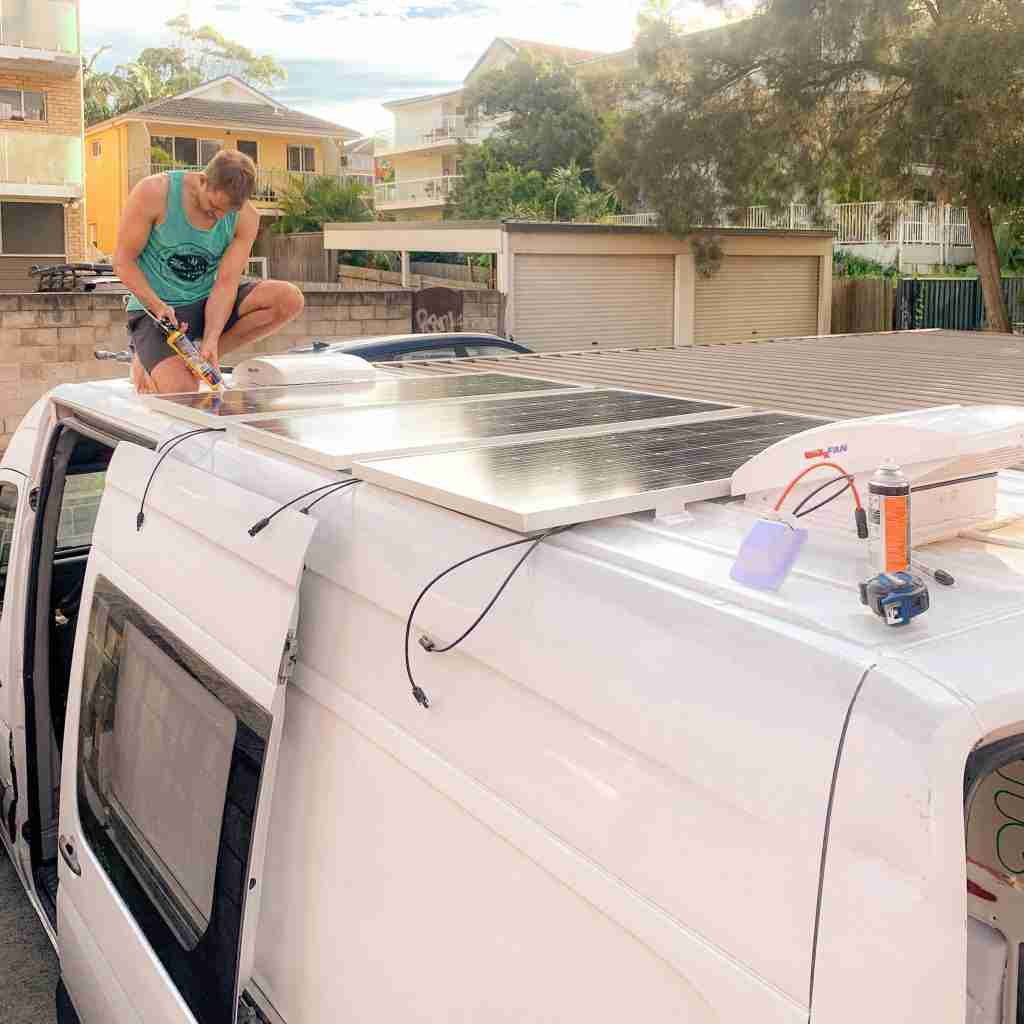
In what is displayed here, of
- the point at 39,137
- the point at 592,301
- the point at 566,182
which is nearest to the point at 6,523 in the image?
the point at 592,301

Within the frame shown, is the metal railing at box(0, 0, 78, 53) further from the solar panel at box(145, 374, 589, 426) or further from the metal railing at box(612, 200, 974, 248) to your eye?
the solar panel at box(145, 374, 589, 426)

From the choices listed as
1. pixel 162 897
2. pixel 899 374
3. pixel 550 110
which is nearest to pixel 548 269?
pixel 899 374

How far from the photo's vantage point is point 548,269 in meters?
19.6

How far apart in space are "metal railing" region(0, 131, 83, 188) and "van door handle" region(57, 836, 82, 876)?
2955 cm

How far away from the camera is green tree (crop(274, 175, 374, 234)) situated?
125ft

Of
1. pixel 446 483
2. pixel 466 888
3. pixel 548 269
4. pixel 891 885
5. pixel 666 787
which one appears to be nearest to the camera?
pixel 891 885

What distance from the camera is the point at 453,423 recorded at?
8.39ft

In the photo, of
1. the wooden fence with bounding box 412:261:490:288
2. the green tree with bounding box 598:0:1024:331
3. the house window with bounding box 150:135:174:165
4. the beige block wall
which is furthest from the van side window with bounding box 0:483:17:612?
the house window with bounding box 150:135:174:165

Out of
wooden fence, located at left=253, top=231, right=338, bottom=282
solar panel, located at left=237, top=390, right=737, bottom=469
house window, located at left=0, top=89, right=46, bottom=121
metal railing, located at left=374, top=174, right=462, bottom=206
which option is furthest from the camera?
metal railing, located at left=374, top=174, right=462, bottom=206

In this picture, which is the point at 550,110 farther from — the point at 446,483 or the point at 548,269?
the point at 446,483

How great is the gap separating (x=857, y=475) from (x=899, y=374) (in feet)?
9.14

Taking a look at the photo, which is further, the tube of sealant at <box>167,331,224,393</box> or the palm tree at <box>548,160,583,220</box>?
the palm tree at <box>548,160,583,220</box>

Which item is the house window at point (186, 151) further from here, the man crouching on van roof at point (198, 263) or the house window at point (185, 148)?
the man crouching on van roof at point (198, 263)

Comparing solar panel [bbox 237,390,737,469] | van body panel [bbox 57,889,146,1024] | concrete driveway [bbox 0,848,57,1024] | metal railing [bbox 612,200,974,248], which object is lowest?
concrete driveway [bbox 0,848,57,1024]
